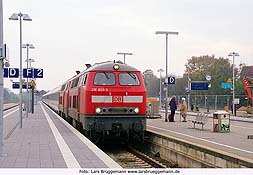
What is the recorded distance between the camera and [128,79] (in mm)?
17844

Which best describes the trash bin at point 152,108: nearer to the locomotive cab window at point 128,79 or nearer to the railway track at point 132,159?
the railway track at point 132,159

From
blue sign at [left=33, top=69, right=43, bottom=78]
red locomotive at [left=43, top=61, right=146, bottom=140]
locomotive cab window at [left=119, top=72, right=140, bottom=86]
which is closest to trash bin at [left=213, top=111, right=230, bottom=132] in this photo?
red locomotive at [left=43, top=61, right=146, bottom=140]

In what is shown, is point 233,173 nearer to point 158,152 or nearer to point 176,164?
point 176,164

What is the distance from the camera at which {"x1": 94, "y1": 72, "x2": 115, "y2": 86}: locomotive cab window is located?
57.6 feet

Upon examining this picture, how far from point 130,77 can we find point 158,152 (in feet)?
10.8

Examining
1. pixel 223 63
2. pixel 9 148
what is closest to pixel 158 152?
pixel 9 148

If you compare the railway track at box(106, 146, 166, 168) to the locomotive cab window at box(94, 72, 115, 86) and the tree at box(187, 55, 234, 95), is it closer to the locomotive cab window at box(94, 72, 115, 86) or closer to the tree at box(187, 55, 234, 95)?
the locomotive cab window at box(94, 72, 115, 86)

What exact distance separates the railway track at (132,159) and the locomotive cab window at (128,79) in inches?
112

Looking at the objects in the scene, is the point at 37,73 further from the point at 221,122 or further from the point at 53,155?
the point at 53,155

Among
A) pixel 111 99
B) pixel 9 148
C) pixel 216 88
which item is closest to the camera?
pixel 9 148

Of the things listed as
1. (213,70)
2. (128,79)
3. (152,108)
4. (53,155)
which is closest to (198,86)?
(152,108)

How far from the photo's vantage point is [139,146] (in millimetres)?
20703

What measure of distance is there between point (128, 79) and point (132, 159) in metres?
3.25

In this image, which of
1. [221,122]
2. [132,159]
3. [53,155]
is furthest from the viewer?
[221,122]
